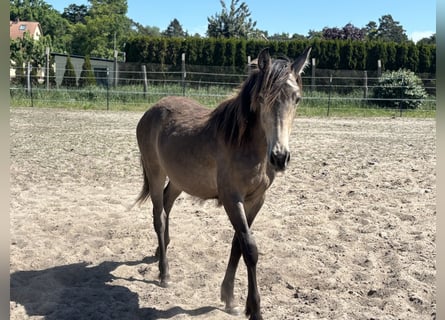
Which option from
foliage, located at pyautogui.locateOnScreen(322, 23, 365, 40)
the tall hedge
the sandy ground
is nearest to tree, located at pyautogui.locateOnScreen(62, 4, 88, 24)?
foliage, located at pyautogui.locateOnScreen(322, 23, 365, 40)

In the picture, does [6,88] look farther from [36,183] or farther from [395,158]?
[395,158]

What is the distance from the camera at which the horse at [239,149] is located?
9.35ft

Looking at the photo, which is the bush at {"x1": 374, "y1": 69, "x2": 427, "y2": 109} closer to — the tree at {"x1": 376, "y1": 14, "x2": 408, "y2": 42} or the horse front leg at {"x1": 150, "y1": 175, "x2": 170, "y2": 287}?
the horse front leg at {"x1": 150, "y1": 175, "x2": 170, "y2": 287}

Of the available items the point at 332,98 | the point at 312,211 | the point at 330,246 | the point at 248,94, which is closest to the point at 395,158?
the point at 312,211

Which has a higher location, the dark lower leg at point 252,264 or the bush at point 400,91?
the bush at point 400,91

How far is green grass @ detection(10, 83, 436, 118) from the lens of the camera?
18550mm

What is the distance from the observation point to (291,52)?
25.4 m

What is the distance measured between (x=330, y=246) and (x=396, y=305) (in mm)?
1172

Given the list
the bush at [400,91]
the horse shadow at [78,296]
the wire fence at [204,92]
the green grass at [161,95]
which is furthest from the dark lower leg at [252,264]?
the bush at [400,91]

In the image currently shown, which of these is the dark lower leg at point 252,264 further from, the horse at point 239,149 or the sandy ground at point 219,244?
the sandy ground at point 219,244

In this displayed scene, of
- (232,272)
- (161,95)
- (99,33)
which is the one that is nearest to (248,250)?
(232,272)

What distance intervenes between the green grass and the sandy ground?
419 inches

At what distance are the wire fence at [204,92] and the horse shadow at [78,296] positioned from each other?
1466 centimetres

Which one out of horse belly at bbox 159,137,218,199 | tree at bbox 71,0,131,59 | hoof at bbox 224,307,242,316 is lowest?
hoof at bbox 224,307,242,316
